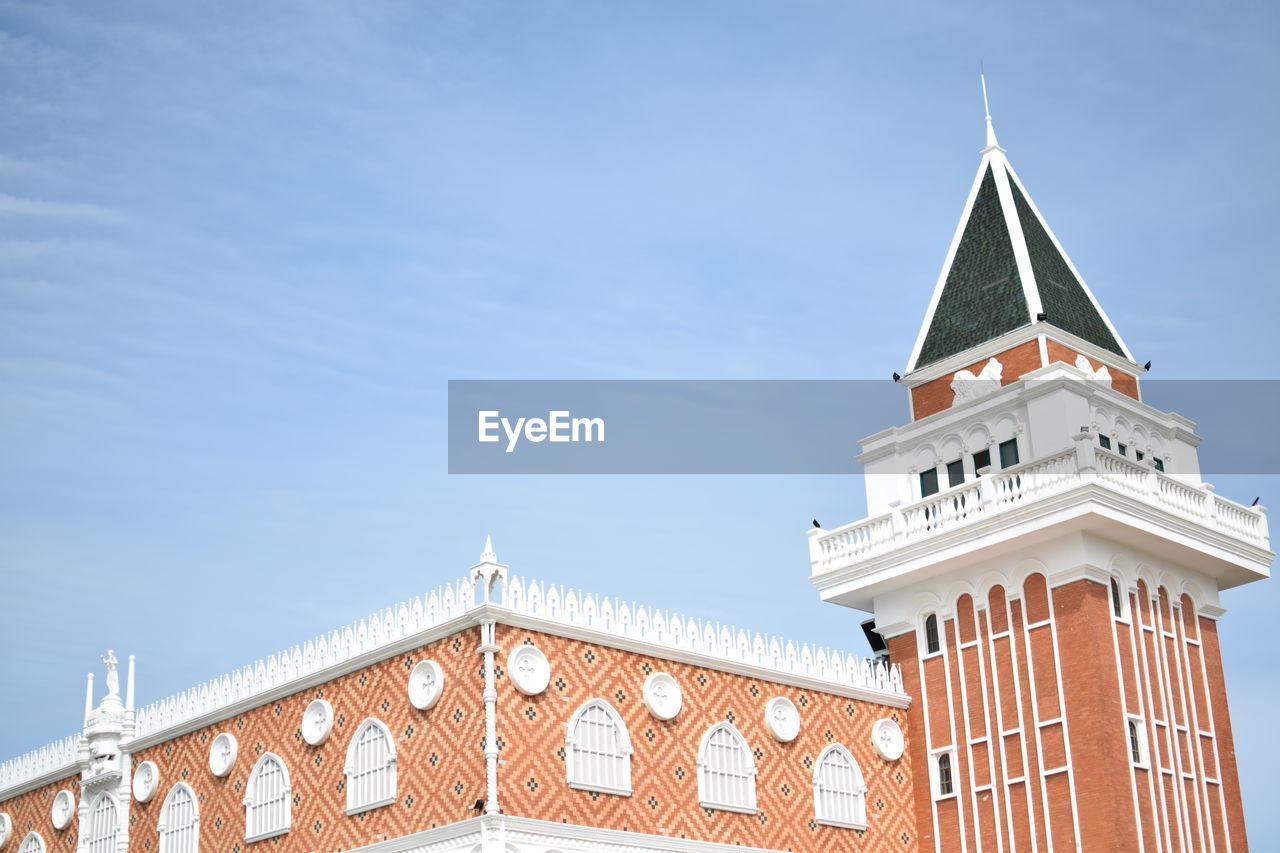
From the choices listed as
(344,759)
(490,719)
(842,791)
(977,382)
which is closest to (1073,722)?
(842,791)

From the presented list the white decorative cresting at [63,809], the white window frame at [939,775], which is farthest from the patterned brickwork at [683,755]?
the white decorative cresting at [63,809]

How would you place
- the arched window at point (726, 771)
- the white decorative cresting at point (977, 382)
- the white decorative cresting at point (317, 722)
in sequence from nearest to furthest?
the white decorative cresting at point (317, 722)
the arched window at point (726, 771)
the white decorative cresting at point (977, 382)

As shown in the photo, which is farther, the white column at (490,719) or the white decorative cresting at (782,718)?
the white decorative cresting at (782,718)

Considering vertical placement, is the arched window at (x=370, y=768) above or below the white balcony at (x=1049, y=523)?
below

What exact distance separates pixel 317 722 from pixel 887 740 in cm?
1059

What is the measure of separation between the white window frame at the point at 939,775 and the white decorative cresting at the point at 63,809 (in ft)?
54.6

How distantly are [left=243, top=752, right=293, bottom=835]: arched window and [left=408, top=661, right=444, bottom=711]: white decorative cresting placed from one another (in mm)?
3519

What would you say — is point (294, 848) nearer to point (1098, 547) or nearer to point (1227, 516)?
point (1098, 547)

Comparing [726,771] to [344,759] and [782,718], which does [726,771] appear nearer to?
[782,718]

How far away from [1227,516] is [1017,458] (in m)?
4.43

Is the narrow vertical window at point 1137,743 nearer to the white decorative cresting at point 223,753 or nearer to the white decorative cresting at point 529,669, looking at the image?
the white decorative cresting at point 529,669

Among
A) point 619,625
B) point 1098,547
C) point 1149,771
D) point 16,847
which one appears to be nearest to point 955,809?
point 1149,771

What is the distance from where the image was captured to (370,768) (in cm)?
2602

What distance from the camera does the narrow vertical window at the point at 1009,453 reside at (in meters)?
31.1
